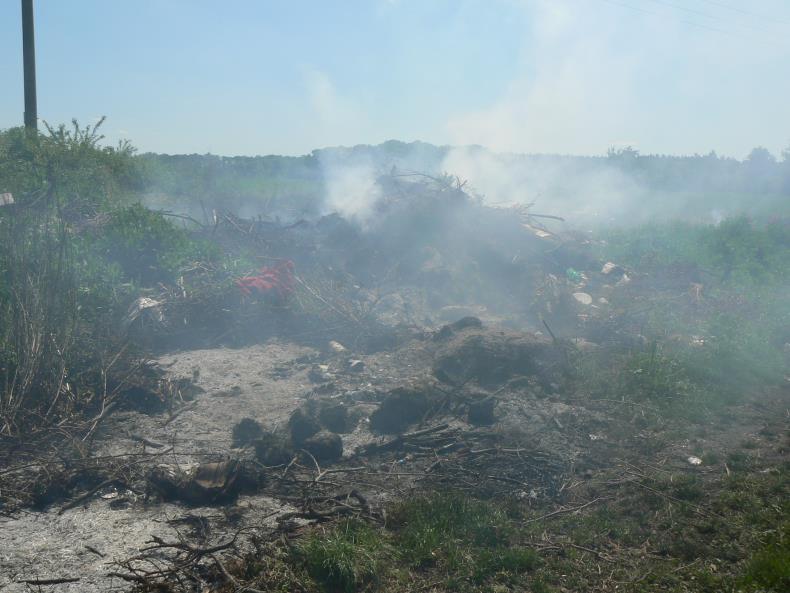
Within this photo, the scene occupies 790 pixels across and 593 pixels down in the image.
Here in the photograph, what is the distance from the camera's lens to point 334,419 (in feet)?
25.5

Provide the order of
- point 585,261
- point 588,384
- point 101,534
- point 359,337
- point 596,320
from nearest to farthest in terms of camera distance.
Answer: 1. point 101,534
2. point 588,384
3. point 359,337
4. point 596,320
5. point 585,261

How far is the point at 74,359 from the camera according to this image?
7879mm

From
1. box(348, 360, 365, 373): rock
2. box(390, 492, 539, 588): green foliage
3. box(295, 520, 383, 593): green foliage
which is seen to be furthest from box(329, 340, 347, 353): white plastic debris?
box(295, 520, 383, 593): green foliage

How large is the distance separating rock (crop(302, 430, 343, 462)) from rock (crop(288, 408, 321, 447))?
42cm

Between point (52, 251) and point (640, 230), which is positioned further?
point (640, 230)

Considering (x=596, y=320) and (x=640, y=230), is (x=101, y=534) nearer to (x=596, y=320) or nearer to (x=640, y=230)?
(x=596, y=320)

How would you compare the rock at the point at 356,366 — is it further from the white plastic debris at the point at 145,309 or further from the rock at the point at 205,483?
the rock at the point at 205,483

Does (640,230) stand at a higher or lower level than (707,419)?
higher

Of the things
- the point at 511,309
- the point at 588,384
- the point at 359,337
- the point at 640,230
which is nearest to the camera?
the point at 588,384

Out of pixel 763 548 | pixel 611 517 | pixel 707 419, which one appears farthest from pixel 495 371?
pixel 763 548

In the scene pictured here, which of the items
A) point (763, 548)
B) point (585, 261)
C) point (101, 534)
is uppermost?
point (585, 261)

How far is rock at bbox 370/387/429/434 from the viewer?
25.6 ft

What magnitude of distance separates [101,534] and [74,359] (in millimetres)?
3699

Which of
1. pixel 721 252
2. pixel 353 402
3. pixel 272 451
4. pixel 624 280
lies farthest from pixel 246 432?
pixel 721 252
